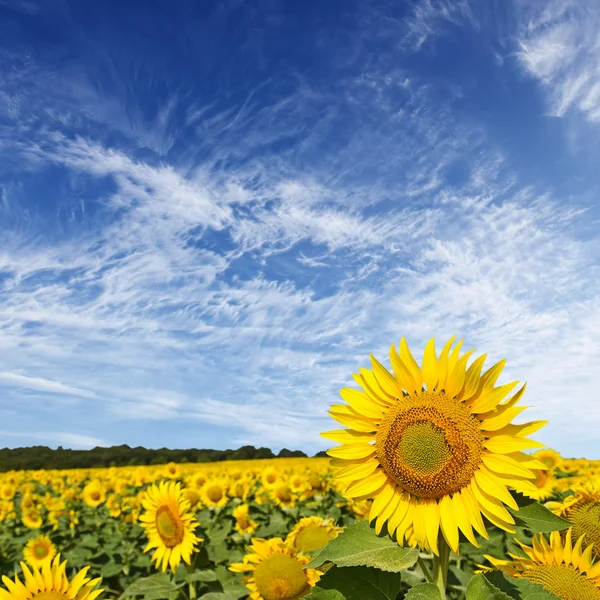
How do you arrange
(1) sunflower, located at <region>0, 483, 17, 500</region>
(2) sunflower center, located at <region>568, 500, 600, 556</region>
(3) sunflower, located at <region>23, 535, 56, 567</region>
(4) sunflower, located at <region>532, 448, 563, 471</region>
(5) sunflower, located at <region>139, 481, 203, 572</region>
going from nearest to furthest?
(2) sunflower center, located at <region>568, 500, 600, 556</region>
(5) sunflower, located at <region>139, 481, 203, 572</region>
(3) sunflower, located at <region>23, 535, 56, 567</region>
(4) sunflower, located at <region>532, 448, 563, 471</region>
(1) sunflower, located at <region>0, 483, 17, 500</region>

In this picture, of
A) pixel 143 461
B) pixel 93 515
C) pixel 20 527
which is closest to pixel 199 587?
pixel 93 515

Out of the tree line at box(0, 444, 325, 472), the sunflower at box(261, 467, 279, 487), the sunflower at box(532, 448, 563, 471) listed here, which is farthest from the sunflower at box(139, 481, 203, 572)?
the tree line at box(0, 444, 325, 472)

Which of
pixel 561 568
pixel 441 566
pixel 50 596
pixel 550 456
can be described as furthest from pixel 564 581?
pixel 550 456

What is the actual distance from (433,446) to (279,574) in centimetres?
214

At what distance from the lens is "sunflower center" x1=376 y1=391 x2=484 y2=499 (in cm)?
232

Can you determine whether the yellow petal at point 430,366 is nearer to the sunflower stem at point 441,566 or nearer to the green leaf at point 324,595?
the sunflower stem at point 441,566

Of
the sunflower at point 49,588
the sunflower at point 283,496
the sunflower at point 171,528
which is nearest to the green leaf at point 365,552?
the sunflower at point 49,588

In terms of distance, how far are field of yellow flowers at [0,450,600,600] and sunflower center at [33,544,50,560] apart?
0.01 metres

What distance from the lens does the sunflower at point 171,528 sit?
527 cm

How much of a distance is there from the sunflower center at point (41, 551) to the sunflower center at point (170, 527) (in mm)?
3853

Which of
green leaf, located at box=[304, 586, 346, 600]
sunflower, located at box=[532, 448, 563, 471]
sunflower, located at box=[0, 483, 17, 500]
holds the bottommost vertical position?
green leaf, located at box=[304, 586, 346, 600]

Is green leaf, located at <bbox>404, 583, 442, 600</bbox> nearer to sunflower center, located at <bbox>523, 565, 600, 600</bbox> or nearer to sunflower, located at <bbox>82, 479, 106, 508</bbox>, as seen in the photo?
sunflower center, located at <bbox>523, 565, 600, 600</bbox>

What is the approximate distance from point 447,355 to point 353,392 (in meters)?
0.41

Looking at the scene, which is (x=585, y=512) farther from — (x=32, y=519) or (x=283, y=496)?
(x=32, y=519)
